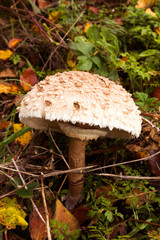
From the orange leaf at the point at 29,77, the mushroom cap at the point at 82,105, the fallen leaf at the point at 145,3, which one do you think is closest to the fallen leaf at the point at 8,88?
the orange leaf at the point at 29,77

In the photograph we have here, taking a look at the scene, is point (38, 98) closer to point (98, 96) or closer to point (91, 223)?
point (98, 96)

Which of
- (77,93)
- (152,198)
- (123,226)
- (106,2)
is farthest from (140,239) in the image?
(106,2)

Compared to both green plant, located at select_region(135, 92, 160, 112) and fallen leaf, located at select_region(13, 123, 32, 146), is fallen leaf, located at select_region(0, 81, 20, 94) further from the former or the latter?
green plant, located at select_region(135, 92, 160, 112)

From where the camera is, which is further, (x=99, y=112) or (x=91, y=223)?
(x=91, y=223)

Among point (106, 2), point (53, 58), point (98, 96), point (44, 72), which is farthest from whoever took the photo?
point (106, 2)

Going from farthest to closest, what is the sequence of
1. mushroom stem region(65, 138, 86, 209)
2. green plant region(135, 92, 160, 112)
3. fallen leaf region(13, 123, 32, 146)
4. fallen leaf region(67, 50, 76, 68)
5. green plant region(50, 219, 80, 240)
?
1. fallen leaf region(67, 50, 76, 68)
2. fallen leaf region(13, 123, 32, 146)
3. green plant region(135, 92, 160, 112)
4. mushroom stem region(65, 138, 86, 209)
5. green plant region(50, 219, 80, 240)

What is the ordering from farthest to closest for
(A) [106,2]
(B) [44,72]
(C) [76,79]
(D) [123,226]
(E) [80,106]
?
(A) [106,2], (B) [44,72], (D) [123,226], (C) [76,79], (E) [80,106]

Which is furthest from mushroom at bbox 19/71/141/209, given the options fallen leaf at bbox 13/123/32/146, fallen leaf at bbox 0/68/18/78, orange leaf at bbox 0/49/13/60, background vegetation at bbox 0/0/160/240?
orange leaf at bbox 0/49/13/60
